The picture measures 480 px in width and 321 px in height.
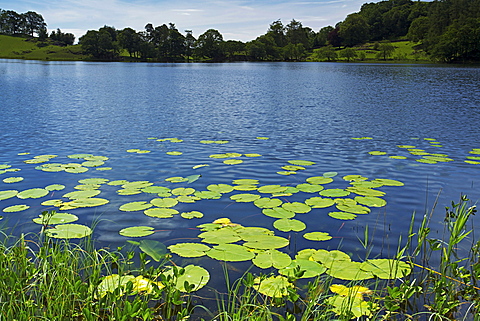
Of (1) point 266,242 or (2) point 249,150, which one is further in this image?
(2) point 249,150

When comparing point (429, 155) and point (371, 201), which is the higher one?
point (429, 155)

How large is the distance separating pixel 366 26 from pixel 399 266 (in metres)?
207

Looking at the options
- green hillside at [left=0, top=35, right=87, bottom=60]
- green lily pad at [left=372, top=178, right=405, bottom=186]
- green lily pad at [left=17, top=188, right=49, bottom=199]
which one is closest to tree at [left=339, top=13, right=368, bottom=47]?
green hillside at [left=0, top=35, right=87, bottom=60]

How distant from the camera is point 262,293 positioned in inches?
186

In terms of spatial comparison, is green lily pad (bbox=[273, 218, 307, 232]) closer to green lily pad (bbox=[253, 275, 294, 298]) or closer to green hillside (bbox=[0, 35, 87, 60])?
green lily pad (bbox=[253, 275, 294, 298])

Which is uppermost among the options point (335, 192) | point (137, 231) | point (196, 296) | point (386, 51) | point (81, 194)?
point (386, 51)

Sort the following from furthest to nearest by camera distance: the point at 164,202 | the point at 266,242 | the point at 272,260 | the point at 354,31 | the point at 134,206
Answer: the point at 354,31, the point at 164,202, the point at 134,206, the point at 266,242, the point at 272,260

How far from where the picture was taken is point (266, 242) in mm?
6133

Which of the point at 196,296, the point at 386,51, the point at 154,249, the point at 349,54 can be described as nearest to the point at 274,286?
the point at 196,296

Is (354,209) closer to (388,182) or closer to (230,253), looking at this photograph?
(388,182)

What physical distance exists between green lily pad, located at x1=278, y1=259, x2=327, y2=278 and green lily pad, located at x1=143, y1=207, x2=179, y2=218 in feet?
9.86

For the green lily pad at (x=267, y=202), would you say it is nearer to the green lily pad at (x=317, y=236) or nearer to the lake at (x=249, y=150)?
the lake at (x=249, y=150)

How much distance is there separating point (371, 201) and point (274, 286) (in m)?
4.46

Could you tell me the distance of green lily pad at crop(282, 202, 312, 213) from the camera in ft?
25.0
